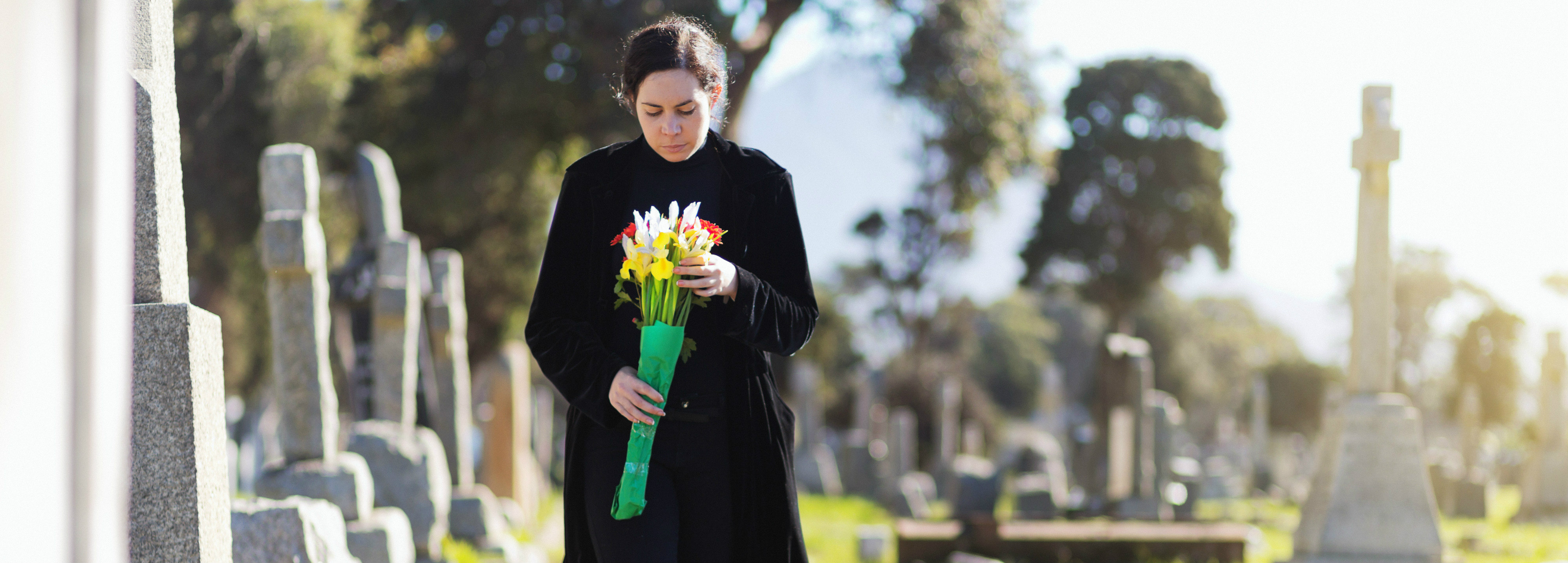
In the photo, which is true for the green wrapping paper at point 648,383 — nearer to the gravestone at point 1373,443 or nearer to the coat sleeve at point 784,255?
the coat sleeve at point 784,255

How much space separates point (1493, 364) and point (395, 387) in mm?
36443

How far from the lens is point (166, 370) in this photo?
3168 mm

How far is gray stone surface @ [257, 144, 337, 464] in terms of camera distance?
6.09m

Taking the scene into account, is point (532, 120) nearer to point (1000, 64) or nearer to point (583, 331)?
point (1000, 64)

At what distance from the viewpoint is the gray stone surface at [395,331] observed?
8477 mm

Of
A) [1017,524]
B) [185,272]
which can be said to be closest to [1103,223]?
[1017,524]

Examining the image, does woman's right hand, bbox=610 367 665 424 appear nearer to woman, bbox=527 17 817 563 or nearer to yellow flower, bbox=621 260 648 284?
woman, bbox=527 17 817 563

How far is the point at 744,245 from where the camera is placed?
3.02 meters

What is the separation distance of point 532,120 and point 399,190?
102 inches

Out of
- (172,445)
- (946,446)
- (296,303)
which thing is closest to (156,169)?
(172,445)

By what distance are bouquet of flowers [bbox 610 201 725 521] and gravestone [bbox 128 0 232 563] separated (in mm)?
1130

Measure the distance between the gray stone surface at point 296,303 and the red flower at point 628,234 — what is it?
374cm

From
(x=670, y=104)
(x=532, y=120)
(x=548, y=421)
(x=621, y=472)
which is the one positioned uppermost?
(x=532, y=120)

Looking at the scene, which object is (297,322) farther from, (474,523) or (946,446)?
(946,446)
